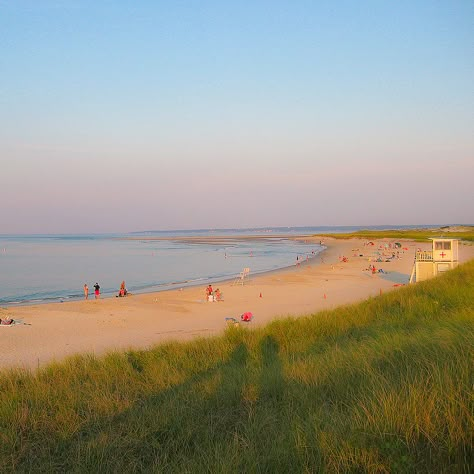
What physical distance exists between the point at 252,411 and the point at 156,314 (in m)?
14.3

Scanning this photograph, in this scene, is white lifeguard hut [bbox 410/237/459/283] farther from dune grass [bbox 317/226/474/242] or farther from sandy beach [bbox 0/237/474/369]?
dune grass [bbox 317/226/474/242]

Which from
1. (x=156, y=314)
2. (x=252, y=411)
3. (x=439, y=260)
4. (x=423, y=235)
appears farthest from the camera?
(x=423, y=235)

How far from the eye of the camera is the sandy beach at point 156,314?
1280 cm

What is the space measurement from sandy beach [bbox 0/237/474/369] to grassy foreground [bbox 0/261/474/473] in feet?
8.38

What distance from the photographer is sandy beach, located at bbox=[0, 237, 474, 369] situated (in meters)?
12.8

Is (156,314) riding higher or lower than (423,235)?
lower

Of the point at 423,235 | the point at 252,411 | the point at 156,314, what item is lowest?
the point at 156,314

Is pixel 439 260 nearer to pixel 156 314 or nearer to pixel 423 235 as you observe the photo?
pixel 156 314

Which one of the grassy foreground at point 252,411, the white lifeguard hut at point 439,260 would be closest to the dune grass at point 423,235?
the white lifeguard hut at point 439,260

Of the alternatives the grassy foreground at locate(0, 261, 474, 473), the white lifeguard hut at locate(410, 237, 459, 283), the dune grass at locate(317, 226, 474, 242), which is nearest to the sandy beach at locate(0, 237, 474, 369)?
the white lifeguard hut at locate(410, 237, 459, 283)

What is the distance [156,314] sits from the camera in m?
18.4

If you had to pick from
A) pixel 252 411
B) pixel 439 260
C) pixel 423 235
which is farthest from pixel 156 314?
pixel 423 235

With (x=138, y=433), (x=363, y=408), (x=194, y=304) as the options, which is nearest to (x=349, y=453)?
(x=363, y=408)

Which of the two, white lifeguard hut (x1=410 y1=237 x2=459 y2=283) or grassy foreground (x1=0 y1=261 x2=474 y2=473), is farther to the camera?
white lifeguard hut (x1=410 y1=237 x2=459 y2=283)
